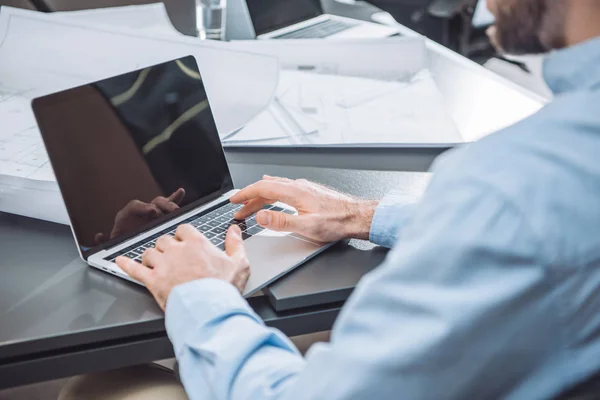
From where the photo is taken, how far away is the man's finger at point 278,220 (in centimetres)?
94

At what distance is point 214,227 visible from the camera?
0.97 metres

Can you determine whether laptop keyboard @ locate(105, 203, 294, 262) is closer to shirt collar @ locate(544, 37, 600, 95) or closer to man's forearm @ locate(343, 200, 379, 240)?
man's forearm @ locate(343, 200, 379, 240)

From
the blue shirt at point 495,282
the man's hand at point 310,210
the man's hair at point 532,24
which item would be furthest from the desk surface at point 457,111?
the blue shirt at point 495,282

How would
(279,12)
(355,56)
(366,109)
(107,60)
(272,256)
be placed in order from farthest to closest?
(279,12) < (355,56) < (366,109) < (107,60) < (272,256)

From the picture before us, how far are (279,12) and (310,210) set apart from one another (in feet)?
3.98

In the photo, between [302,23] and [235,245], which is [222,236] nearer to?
[235,245]

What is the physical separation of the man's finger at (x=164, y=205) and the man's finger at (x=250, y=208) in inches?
3.5

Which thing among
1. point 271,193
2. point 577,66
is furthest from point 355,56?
point 577,66

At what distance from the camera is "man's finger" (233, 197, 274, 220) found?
39.3 inches

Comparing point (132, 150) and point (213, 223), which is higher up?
point (132, 150)

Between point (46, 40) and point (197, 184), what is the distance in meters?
0.53

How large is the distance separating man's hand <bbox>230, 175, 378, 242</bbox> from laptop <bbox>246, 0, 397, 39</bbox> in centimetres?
103

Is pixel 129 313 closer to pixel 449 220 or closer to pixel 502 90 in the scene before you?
pixel 449 220

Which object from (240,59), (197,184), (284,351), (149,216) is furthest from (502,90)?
(284,351)
